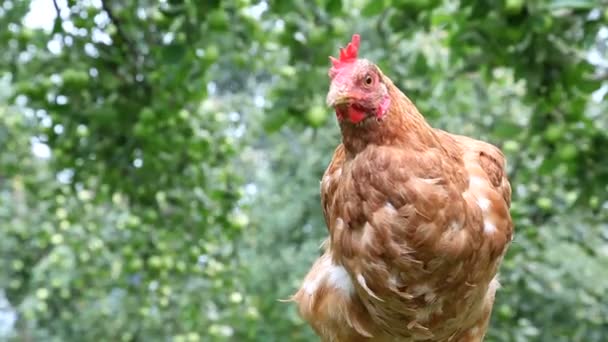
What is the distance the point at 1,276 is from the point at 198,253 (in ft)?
5.81

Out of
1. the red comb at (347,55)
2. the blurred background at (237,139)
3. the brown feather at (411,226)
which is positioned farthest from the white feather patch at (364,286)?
the blurred background at (237,139)

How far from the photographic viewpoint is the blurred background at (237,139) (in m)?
1.55

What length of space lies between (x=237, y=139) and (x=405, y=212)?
5.92 feet

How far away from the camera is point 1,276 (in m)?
3.58

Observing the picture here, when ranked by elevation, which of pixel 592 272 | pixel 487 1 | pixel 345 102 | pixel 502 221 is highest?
pixel 487 1

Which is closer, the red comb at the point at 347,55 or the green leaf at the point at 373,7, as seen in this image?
the red comb at the point at 347,55

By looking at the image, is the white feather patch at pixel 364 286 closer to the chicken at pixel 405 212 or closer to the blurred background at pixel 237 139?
the chicken at pixel 405 212

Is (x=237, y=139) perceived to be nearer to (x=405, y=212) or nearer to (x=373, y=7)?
(x=373, y=7)

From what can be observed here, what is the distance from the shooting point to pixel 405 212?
798 mm

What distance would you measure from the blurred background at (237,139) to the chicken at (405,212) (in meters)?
0.61

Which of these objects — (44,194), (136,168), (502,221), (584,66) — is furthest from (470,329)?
(44,194)

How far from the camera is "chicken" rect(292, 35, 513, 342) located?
2.61 feet

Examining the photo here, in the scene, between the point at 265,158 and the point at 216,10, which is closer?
the point at 216,10

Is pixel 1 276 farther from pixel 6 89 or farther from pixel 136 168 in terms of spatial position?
pixel 136 168
